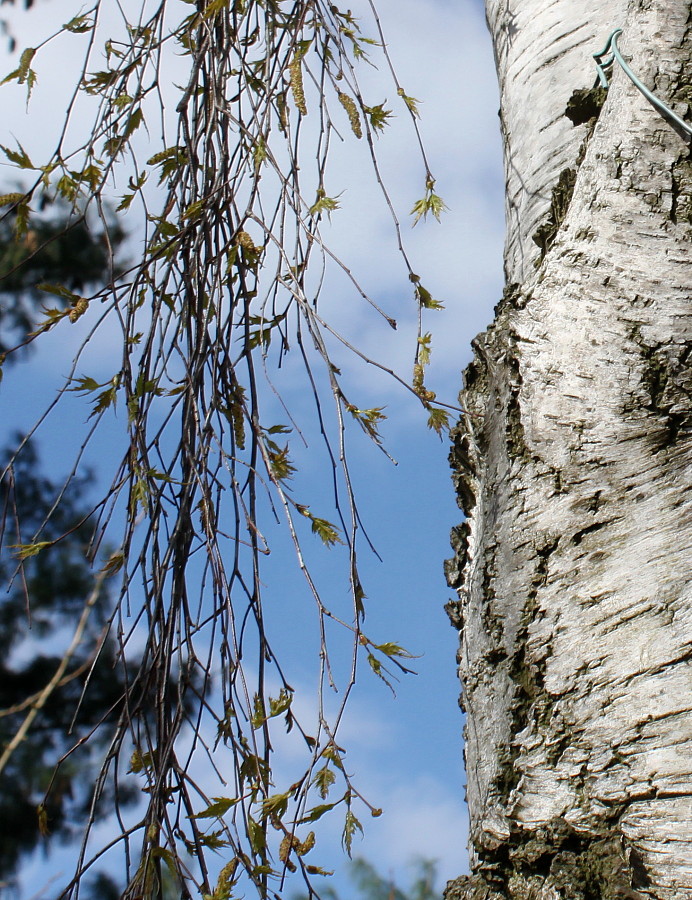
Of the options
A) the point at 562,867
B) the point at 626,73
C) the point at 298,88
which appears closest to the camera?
the point at 562,867

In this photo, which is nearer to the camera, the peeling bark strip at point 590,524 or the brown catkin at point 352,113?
the peeling bark strip at point 590,524

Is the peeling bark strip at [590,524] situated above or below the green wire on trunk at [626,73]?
below

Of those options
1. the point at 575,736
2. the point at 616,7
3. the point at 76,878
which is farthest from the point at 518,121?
the point at 76,878

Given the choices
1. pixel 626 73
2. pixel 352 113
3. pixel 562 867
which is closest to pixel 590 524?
pixel 562 867

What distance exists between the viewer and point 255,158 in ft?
3.72

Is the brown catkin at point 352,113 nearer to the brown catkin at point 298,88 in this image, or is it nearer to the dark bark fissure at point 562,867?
the brown catkin at point 298,88

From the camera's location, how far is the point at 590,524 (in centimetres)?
80

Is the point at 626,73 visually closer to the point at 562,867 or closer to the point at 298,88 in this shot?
the point at 298,88

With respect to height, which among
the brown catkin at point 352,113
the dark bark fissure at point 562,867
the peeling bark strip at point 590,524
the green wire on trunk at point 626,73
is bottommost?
the dark bark fissure at point 562,867

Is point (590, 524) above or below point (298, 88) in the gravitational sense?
below

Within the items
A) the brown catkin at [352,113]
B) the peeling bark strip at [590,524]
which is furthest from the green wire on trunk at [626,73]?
the brown catkin at [352,113]

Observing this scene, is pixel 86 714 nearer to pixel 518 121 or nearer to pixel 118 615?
pixel 118 615

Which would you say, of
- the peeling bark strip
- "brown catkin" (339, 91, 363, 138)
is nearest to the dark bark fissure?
the peeling bark strip

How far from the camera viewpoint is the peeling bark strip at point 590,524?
2.33ft
